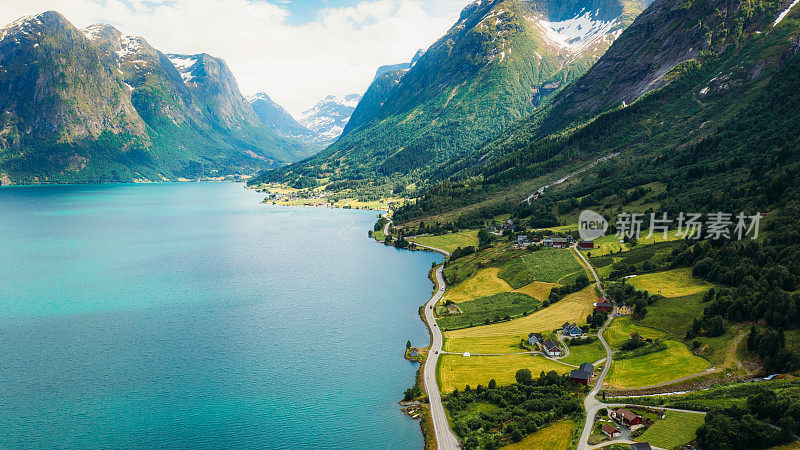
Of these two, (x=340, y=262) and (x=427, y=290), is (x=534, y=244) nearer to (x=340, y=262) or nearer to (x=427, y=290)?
(x=427, y=290)

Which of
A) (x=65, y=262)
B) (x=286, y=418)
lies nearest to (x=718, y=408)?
(x=286, y=418)

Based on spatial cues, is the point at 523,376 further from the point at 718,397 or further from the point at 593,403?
the point at 718,397

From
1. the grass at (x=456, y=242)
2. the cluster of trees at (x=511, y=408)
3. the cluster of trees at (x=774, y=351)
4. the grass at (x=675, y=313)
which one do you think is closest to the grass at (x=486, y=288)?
the grass at (x=675, y=313)

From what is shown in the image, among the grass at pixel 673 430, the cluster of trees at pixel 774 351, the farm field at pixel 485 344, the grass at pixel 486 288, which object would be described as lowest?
the grass at pixel 673 430

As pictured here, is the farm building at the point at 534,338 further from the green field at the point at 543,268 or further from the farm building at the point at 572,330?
the green field at the point at 543,268

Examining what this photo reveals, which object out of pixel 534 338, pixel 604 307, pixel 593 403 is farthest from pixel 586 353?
pixel 604 307

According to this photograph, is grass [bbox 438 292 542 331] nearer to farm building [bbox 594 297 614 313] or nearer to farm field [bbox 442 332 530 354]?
farm field [bbox 442 332 530 354]
